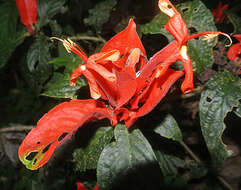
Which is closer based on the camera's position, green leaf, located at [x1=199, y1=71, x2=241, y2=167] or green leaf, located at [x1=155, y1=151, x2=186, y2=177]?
green leaf, located at [x1=199, y1=71, x2=241, y2=167]

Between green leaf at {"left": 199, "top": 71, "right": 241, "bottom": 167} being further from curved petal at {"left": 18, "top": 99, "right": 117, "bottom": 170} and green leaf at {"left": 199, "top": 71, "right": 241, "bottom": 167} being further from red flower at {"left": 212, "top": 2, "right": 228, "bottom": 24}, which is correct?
red flower at {"left": 212, "top": 2, "right": 228, "bottom": 24}

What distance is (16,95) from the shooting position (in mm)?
2488

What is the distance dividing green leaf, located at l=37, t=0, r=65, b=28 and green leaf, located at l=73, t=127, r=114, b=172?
60cm

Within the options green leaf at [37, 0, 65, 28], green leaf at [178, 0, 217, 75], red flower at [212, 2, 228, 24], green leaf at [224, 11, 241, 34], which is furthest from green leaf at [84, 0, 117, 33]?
red flower at [212, 2, 228, 24]

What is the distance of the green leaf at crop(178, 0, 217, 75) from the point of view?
792 mm

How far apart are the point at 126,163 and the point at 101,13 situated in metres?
0.66

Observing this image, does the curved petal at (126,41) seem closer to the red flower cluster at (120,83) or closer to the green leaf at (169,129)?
the red flower cluster at (120,83)

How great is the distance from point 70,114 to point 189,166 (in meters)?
0.93

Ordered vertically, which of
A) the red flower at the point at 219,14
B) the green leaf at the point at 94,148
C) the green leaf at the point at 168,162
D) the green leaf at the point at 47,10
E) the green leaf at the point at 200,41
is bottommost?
the green leaf at the point at 168,162

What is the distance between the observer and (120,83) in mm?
563

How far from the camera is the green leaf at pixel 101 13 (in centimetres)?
98

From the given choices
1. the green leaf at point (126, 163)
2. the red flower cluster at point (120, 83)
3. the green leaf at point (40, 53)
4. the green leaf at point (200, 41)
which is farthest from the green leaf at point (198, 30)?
the green leaf at point (40, 53)

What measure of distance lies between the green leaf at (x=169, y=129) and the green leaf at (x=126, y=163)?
0.10m

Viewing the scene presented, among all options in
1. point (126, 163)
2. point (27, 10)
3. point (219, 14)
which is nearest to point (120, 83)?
point (126, 163)
